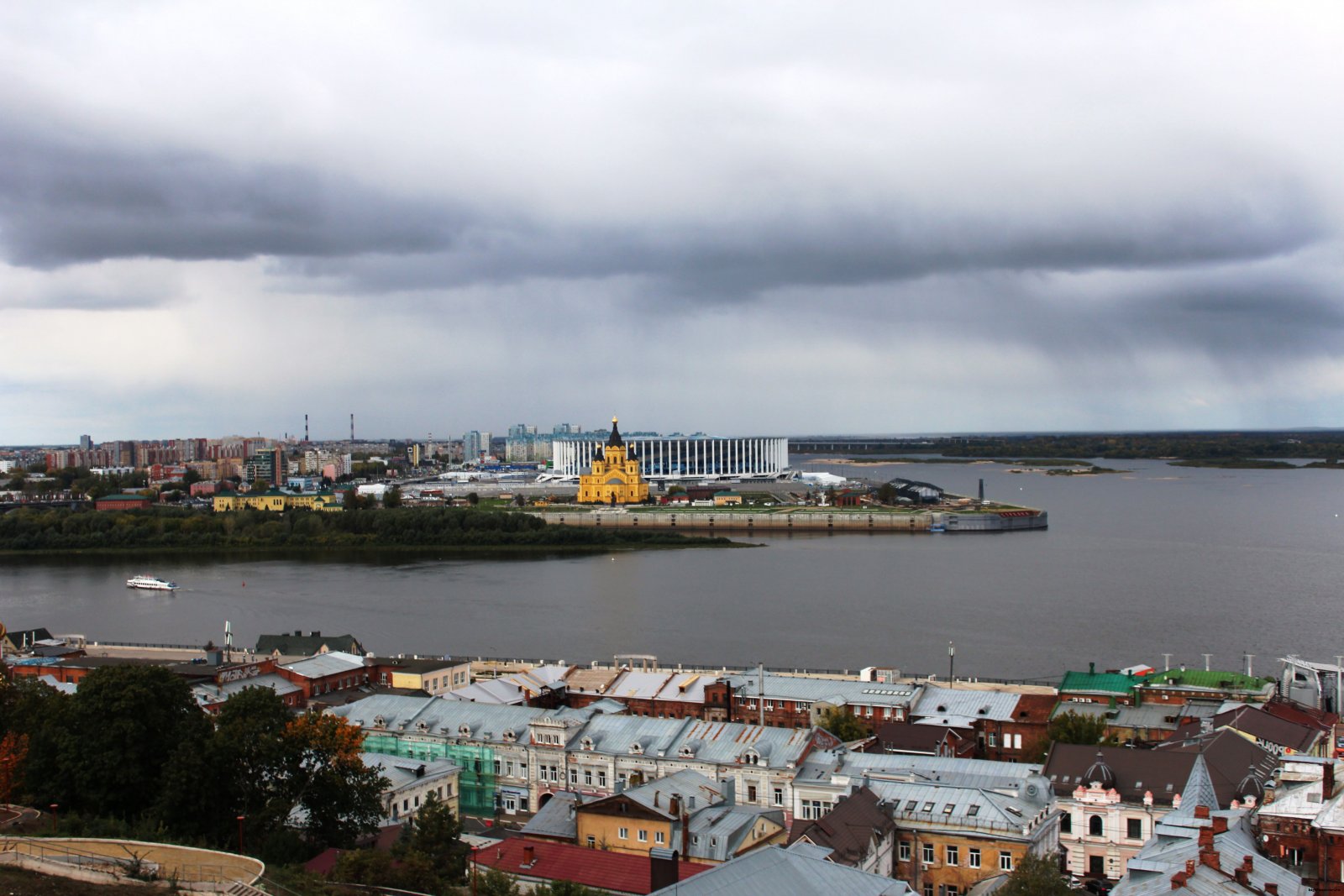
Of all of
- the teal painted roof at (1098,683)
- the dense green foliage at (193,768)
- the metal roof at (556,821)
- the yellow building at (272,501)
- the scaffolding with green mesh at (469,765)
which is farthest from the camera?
the yellow building at (272,501)

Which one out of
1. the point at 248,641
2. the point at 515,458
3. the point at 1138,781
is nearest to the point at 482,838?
the point at 1138,781

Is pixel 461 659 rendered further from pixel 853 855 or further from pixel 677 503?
pixel 677 503

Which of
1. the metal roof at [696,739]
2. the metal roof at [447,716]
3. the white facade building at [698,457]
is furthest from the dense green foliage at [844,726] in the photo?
the white facade building at [698,457]

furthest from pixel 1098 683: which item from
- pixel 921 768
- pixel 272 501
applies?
pixel 272 501

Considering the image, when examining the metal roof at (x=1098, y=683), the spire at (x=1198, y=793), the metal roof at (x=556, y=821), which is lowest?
the metal roof at (x=556, y=821)

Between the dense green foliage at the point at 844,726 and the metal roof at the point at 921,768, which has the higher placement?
the metal roof at the point at 921,768

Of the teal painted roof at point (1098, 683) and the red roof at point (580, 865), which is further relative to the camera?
the teal painted roof at point (1098, 683)

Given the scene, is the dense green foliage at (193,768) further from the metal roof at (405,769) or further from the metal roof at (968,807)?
the metal roof at (968,807)
